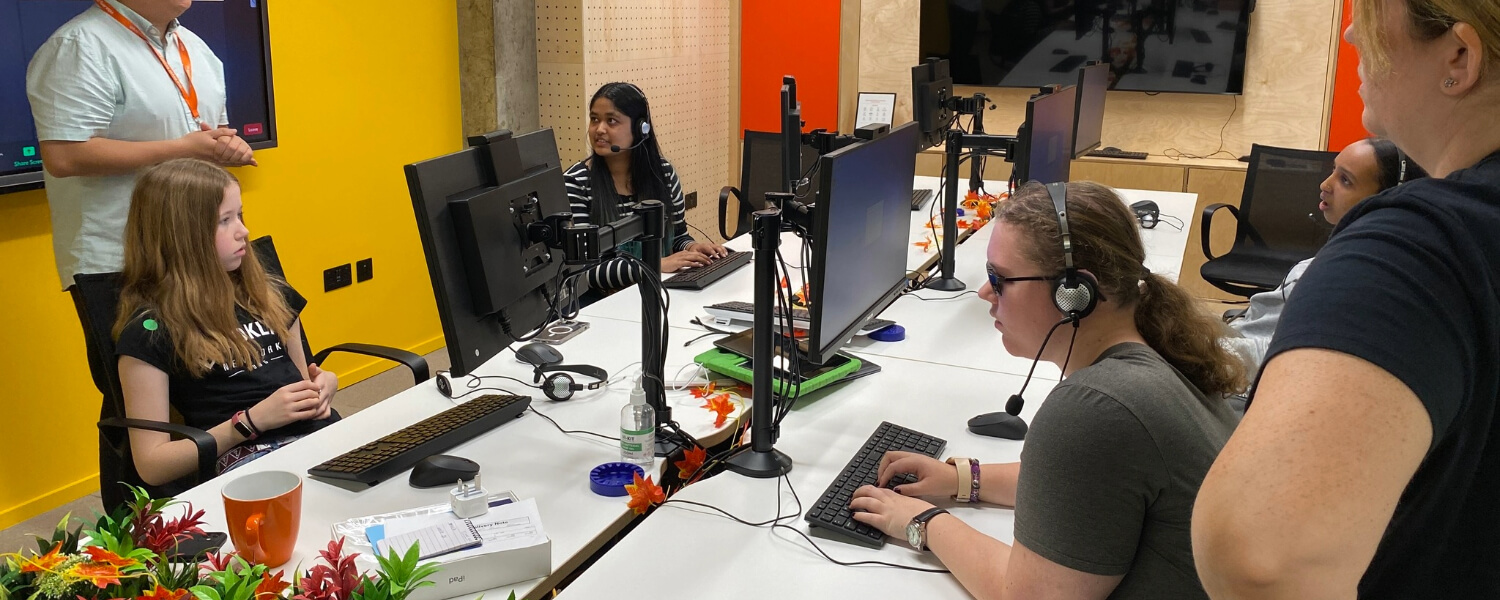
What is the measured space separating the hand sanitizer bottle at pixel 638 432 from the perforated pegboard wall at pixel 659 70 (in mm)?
3157

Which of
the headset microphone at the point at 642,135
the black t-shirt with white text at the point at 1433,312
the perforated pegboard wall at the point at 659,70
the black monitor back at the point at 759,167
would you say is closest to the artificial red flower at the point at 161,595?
the black t-shirt with white text at the point at 1433,312

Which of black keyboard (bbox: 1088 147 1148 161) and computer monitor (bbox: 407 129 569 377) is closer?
computer monitor (bbox: 407 129 569 377)

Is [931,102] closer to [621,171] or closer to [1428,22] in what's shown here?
[621,171]

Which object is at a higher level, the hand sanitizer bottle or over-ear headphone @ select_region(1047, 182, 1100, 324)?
over-ear headphone @ select_region(1047, 182, 1100, 324)

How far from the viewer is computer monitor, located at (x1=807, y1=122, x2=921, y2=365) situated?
1775 mm

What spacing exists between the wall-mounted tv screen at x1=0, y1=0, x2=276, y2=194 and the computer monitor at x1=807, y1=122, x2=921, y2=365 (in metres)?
2.20

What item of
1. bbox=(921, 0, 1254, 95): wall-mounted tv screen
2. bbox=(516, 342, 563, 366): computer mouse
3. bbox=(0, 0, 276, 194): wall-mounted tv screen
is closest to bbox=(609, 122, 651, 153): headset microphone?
bbox=(516, 342, 563, 366): computer mouse

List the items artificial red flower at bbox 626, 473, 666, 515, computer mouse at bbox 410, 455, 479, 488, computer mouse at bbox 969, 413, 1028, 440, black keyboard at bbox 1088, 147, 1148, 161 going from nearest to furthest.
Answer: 1. artificial red flower at bbox 626, 473, 666, 515
2. computer mouse at bbox 410, 455, 479, 488
3. computer mouse at bbox 969, 413, 1028, 440
4. black keyboard at bbox 1088, 147, 1148, 161

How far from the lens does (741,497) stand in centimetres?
174

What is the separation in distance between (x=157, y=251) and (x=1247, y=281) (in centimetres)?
390

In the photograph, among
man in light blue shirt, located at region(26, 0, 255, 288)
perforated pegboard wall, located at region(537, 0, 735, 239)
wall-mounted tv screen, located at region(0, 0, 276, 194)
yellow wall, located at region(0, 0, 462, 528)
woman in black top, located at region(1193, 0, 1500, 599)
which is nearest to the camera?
woman in black top, located at region(1193, 0, 1500, 599)

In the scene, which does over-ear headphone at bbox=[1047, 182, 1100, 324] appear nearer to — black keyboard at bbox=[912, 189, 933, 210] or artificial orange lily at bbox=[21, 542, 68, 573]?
artificial orange lily at bbox=[21, 542, 68, 573]

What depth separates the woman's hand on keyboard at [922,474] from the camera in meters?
1.72

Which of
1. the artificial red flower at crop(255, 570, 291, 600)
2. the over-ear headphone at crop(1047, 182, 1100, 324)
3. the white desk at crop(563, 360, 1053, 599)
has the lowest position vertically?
the white desk at crop(563, 360, 1053, 599)
